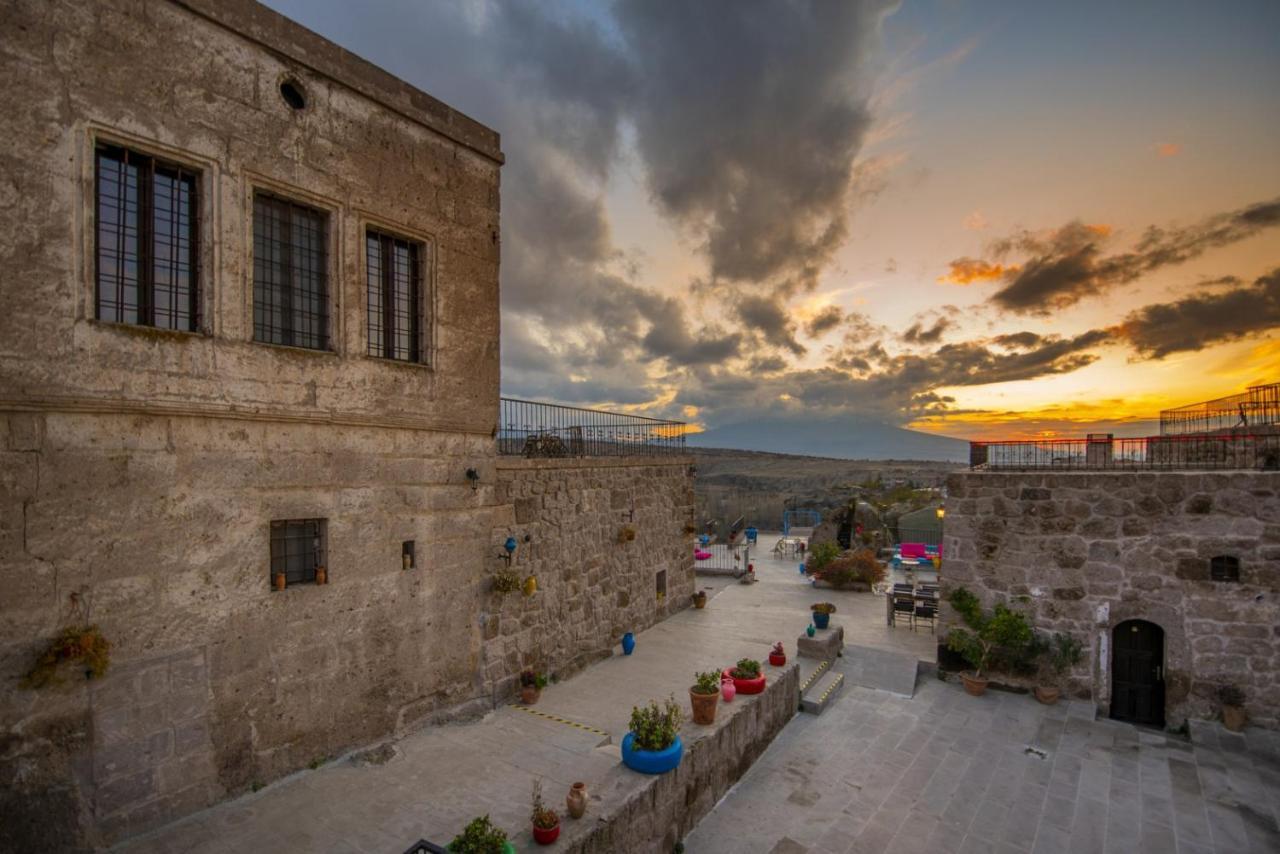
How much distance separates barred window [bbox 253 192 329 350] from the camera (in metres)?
7.62

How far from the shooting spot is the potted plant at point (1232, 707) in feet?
33.8

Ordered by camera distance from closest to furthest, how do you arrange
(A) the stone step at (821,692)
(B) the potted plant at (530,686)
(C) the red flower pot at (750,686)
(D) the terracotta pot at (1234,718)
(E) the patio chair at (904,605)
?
(C) the red flower pot at (750,686), (B) the potted plant at (530,686), (D) the terracotta pot at (1234,718), (A) the stone step at (821,692), (E) the patio chair at (904,605)

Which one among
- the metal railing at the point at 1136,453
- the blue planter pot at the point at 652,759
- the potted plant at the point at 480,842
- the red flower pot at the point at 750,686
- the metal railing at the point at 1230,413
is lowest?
the red flower pot at the point at 750,686

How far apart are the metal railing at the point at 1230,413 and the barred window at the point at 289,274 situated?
1773 cm

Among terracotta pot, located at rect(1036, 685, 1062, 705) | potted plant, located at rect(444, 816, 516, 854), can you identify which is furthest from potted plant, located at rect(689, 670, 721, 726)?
terracotta pot, located at rect(1036, 685, 1062, 705)

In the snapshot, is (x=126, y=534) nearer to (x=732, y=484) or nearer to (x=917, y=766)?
(x=917, y=766)

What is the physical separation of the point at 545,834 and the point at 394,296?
759cm

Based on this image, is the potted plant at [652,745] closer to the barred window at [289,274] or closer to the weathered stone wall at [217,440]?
the weathered stone wall at [217,440]

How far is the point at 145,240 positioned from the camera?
668cm

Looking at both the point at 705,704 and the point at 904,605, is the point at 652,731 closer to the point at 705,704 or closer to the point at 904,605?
the point at 705,704

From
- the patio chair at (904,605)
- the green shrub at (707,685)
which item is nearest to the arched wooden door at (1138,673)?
the patio chair at (904,605)

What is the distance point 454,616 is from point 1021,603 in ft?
36.9

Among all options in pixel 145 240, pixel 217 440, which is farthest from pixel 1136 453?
pixel 145 240

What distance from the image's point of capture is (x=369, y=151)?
849 centimetres
